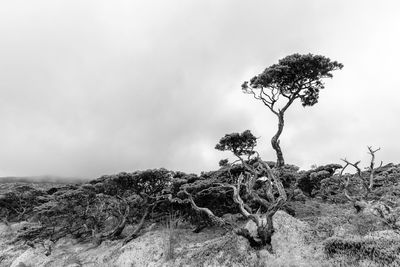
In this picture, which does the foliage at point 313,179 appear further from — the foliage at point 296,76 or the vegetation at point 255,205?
the foliage at point 296,76

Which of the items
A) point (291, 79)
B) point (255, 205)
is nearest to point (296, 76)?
point (291, 79)

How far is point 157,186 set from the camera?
22.8 meters

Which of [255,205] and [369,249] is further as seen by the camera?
[255,205]

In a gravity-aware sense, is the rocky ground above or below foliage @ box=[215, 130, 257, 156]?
below

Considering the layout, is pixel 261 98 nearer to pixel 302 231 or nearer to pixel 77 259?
pixel 302 231

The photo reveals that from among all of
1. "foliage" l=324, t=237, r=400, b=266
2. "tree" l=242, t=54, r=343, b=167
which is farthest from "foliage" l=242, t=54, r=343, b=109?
"foliage" l=324, t=237, r=400, b=266

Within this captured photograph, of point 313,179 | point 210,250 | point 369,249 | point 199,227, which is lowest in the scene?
point 210,250

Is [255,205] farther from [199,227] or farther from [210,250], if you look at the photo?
[210,250]

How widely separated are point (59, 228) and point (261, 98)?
25.9 meters

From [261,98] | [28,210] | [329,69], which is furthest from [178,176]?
[28,210]

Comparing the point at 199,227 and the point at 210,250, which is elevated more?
the point at 199,227

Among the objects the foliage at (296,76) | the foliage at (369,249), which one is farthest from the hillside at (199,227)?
the foliage at (296,76)

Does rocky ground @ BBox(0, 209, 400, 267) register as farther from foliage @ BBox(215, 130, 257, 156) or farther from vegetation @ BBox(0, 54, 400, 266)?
foliage @ BBox(215, 130, 257, 156)

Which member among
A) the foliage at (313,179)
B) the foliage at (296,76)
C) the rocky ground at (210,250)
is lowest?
the rocky ground at (210,250)
